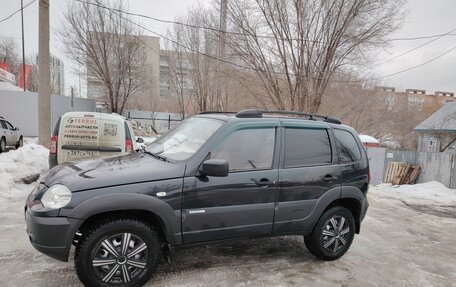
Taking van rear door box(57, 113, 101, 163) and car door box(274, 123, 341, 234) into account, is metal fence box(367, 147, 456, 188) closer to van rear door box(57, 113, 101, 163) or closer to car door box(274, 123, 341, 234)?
car door box(274, 123, 341, 234)

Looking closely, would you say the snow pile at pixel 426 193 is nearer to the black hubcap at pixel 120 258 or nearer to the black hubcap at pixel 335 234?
the black hubcap at pixel 335 234

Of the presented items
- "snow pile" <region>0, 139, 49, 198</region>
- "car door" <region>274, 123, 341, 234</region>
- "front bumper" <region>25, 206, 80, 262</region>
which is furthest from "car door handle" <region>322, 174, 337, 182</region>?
"snow pile" <region>0, 139, 49, 198</region>

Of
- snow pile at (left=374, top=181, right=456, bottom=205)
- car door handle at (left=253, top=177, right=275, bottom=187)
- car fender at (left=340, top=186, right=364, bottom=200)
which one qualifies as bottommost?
snow pile at (left=374, top=181, right=456, bottom=205)

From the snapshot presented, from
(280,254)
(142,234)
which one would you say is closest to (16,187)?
(142,234)

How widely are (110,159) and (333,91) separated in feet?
46.3

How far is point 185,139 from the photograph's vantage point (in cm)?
402

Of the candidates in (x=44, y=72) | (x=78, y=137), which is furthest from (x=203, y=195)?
(x=44, y=72)

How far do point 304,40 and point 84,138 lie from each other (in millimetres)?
10370

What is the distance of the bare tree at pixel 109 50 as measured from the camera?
24.1 m

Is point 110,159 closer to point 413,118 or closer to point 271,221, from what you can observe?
point 271,221

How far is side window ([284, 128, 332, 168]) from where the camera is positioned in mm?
4074

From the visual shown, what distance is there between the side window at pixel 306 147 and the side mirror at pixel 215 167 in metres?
0.96

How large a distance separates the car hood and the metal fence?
39.7 ft

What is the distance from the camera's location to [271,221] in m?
3.88
